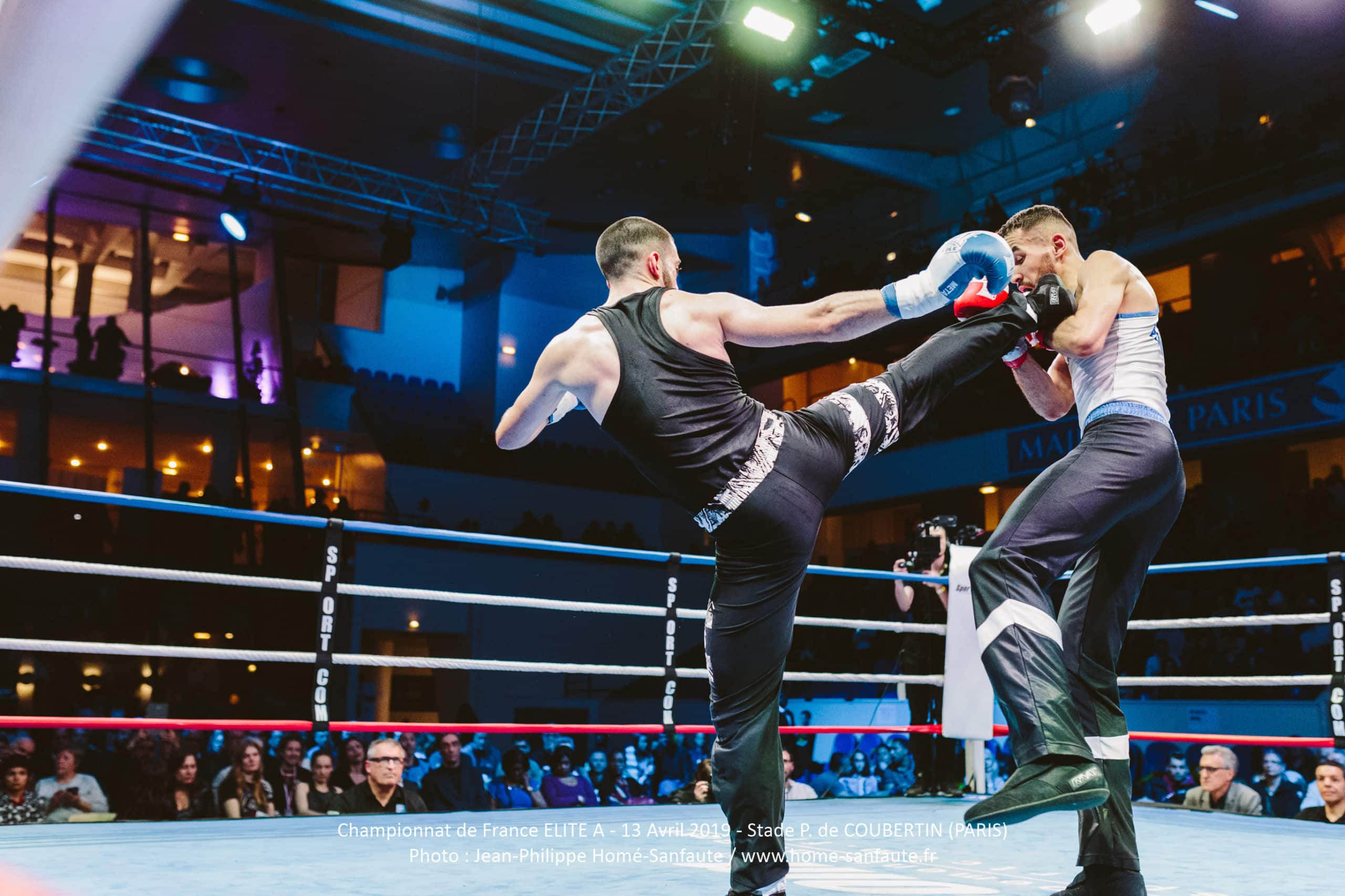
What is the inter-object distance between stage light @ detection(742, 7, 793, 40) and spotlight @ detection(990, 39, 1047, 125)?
2.15 m

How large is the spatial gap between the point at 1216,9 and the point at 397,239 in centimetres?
951

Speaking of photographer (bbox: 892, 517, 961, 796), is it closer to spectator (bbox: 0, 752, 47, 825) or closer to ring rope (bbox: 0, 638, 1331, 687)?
ring rope (bbox: 0, 638, 1331, 687)

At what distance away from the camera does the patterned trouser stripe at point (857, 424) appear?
202 cm

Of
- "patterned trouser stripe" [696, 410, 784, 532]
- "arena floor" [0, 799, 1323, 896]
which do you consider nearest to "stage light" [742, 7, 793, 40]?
"arena floor" [0, 799, 1323, 896]

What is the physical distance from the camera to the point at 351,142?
559 inches

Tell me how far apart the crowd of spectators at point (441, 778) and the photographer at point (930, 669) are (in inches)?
2.4

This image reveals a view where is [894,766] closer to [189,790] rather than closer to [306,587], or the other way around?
[189,790]

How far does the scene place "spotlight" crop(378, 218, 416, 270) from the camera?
503 inches

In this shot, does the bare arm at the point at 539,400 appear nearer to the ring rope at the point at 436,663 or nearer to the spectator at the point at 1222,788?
the ring rope at the point at 436,663

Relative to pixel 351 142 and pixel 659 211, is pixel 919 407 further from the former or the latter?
pixel 659 211

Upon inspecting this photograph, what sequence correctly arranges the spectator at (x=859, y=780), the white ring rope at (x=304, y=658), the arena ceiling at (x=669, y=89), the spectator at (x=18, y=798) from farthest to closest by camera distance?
1. the arena ceiling at (x=669, y=89)
2. the spectator at (x=859, y=780)
3. the spectator at (x=18, y=798)
4. the white ring rope at (x=304, y=658)

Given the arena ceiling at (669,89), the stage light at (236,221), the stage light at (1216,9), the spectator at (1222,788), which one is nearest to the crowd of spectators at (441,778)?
the spectator at (1222,788)

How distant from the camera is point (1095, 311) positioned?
2.03 metres

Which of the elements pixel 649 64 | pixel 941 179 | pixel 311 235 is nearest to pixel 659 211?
pixel 941 179
